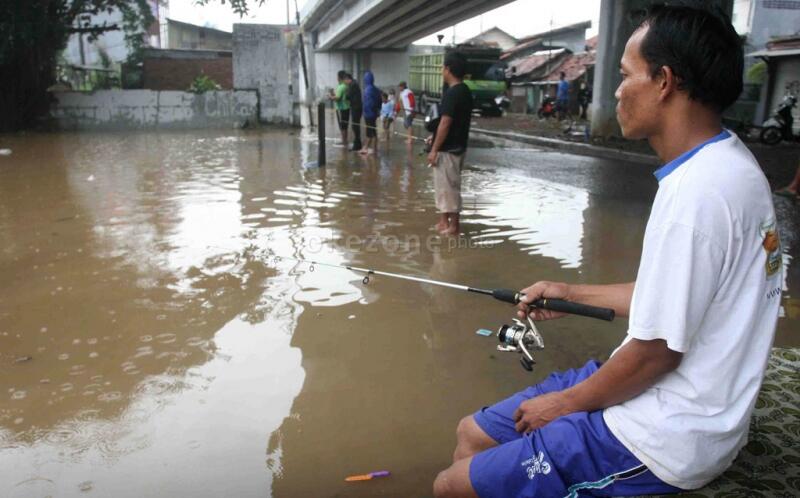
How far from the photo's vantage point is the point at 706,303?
1434 millimetres

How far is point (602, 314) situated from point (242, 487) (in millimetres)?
1678

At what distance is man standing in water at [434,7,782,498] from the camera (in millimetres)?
1419

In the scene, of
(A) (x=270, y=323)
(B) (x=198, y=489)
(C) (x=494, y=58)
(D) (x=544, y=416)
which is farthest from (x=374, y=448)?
(C) (x=494, y=58)

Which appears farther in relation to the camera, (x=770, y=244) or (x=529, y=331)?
(x=529, y=331)

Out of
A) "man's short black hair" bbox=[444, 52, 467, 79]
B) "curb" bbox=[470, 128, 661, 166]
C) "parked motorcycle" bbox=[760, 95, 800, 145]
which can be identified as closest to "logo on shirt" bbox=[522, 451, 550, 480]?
"man's short black hair" bbox=[444, 52, 467, 79]

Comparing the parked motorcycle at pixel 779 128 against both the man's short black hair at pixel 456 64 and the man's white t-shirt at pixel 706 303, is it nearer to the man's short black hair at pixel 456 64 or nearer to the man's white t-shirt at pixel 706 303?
the man's short black hair at pixel 456 64

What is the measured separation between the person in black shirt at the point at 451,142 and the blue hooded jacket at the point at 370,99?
7526mm

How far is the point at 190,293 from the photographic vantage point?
4.80m

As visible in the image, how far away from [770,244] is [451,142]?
507cm

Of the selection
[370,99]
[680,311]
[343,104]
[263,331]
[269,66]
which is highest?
[269,66]

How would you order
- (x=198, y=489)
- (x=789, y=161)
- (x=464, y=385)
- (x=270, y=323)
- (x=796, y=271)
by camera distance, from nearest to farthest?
(x=198, y=489) → (x=464, y=385) → (x=270, y=323) → (x=796, y=271) → (x=789, y=161)

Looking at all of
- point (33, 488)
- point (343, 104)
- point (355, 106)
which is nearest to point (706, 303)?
point (33, 488)

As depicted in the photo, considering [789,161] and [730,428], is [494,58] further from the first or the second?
[730,428]

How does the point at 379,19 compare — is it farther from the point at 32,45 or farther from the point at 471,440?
the point at 471,440
